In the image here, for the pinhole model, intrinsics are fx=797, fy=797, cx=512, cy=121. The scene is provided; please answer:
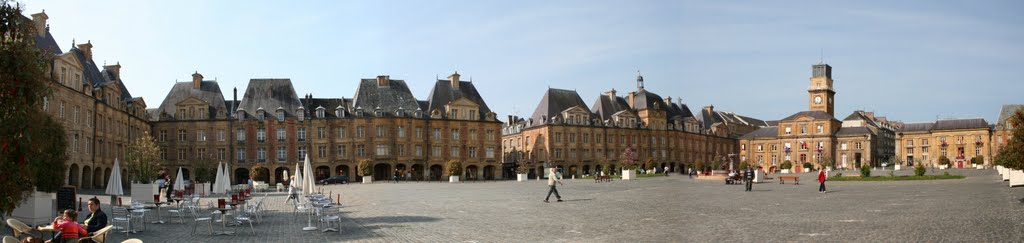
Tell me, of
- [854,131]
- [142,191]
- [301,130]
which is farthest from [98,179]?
[854,131]

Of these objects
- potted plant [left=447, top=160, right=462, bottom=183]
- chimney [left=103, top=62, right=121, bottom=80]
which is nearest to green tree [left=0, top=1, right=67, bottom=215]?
potted plant [left=447, top=160, right=462, bottom=183]

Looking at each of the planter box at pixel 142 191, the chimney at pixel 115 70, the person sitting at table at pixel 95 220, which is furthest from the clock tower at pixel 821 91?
the person sitting at table at pixel 95 220

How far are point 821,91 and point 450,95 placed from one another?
73.0 meters

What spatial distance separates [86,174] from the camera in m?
50.6

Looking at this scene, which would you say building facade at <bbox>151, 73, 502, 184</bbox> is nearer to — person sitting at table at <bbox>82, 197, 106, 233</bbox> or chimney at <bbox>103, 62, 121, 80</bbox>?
chimney at <bbox>103, 62, 121, 80</bbox>

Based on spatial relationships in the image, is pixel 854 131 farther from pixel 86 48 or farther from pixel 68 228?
pixel 68 228

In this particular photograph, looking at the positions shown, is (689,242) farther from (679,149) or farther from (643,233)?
(679,149)

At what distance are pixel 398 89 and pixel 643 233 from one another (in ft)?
198

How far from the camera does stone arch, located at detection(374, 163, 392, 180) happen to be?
234ft

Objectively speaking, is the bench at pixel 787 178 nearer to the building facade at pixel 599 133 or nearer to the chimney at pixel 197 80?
the building facade at pixel 599 133

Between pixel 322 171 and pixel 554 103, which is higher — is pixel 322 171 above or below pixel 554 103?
below

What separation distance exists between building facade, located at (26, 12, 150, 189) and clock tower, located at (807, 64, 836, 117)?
99.1 m

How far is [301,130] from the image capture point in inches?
2766

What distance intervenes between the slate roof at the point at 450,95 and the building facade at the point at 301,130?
1005mm
